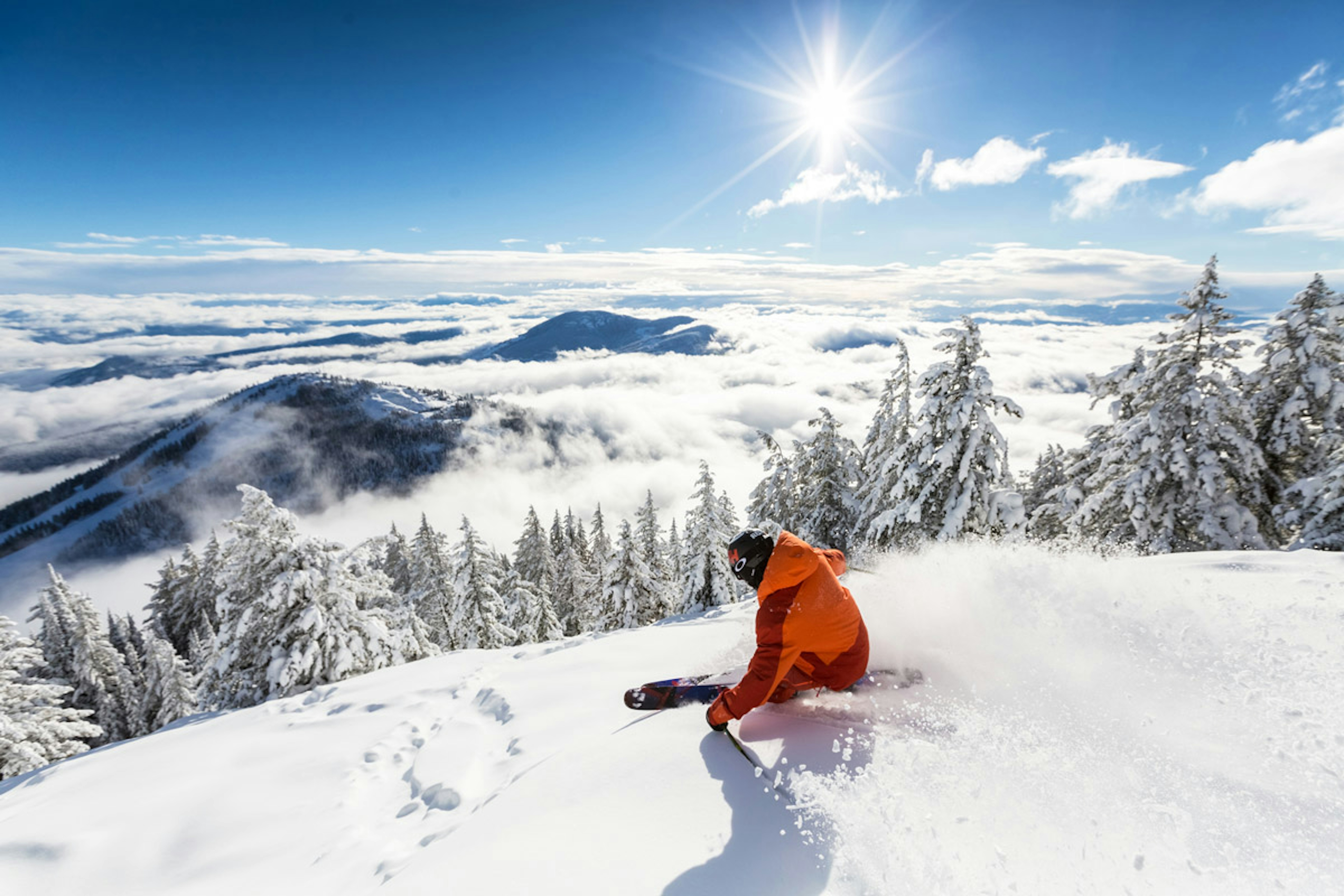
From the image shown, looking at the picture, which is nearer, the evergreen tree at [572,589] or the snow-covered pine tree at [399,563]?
the evergreen tree at [572,589]

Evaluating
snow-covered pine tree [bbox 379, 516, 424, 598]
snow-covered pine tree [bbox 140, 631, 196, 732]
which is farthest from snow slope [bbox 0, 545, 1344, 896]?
snow-covered pine tree [bbox 379, 516, 424, 598]

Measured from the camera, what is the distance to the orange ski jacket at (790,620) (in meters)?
4.43

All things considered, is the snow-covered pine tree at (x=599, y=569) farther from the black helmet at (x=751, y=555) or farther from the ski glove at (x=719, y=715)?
the black helmet at (x=751, y=555)

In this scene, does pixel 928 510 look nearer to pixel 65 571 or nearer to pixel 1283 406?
pixel 1283 406

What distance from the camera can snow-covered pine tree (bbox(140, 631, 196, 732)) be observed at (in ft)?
116

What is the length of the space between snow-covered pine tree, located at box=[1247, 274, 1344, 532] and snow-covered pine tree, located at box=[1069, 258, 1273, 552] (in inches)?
23.8

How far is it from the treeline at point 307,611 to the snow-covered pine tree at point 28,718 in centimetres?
5

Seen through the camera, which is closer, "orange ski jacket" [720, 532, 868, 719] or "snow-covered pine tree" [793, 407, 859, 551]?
"orange ski jacket" [720, 532, 868, 719]

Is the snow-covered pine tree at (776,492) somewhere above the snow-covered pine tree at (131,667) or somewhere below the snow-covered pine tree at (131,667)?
above

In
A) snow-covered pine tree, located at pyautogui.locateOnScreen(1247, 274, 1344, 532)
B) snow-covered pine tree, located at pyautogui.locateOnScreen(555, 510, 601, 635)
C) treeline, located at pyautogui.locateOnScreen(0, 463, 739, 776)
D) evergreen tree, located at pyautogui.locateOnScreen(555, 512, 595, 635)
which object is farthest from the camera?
evergreen tree, located at pyautogui.locateOnScreen(555, 512, 595, 635)

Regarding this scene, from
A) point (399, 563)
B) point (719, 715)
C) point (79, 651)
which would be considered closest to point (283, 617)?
point (719, 715)

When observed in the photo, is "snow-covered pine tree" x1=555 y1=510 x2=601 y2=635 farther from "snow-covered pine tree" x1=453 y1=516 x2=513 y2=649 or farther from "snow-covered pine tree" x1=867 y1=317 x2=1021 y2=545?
"snow-covered pine tree" x1=867 y1=317 x2=1021 y2=545

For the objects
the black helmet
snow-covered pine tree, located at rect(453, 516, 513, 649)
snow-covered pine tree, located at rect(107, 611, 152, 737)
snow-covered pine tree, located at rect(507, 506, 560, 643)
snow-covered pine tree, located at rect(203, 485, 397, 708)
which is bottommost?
snow-covered pine tree, located at rect(107, 611, 152, 737)

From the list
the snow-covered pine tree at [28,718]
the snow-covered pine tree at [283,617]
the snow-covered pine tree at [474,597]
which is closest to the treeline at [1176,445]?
the snow-covered pine tree at [283,617]
